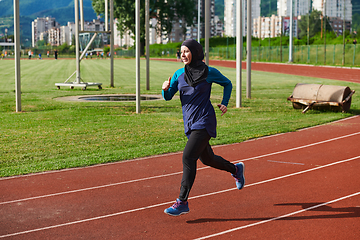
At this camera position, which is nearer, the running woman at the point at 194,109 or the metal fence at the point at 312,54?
the running woman at the point at 194,109

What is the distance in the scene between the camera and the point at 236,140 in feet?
33.6

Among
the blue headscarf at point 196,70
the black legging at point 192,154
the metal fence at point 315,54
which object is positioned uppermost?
the metal fence at point 315,54

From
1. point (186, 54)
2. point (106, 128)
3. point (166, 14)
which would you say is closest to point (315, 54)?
point (166, 14)

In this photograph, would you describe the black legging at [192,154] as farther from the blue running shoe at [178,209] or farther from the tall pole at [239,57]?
the tall pole at [239,57]

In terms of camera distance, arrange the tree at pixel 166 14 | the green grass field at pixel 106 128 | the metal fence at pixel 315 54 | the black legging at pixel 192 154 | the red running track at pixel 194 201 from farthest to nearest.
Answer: the tree at pixel 166 14 < the metal fence at pixel 315 54 < the green grass field at pixel 106 128 < the black legging at pixel 192 154 < the red running track at pixel 194 201

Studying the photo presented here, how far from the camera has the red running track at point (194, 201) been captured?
4.90 meters

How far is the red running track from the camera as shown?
4.90 meters

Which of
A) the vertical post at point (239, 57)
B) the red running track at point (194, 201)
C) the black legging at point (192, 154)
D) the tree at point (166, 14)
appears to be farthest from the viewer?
the tree at point (166, 14)

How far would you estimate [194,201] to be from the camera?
5.93 m

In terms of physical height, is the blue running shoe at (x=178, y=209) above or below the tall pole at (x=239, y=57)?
below

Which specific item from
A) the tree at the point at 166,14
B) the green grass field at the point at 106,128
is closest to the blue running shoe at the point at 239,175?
the green grass field at the point at 106,128

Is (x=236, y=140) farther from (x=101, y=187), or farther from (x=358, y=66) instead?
(x=358, y=66)

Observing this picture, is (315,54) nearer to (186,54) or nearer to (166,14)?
(166,14)

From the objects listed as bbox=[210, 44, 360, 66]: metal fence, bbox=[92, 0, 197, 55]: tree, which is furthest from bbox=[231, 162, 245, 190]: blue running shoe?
bbox=[92, 0, 197, 55]: tree
